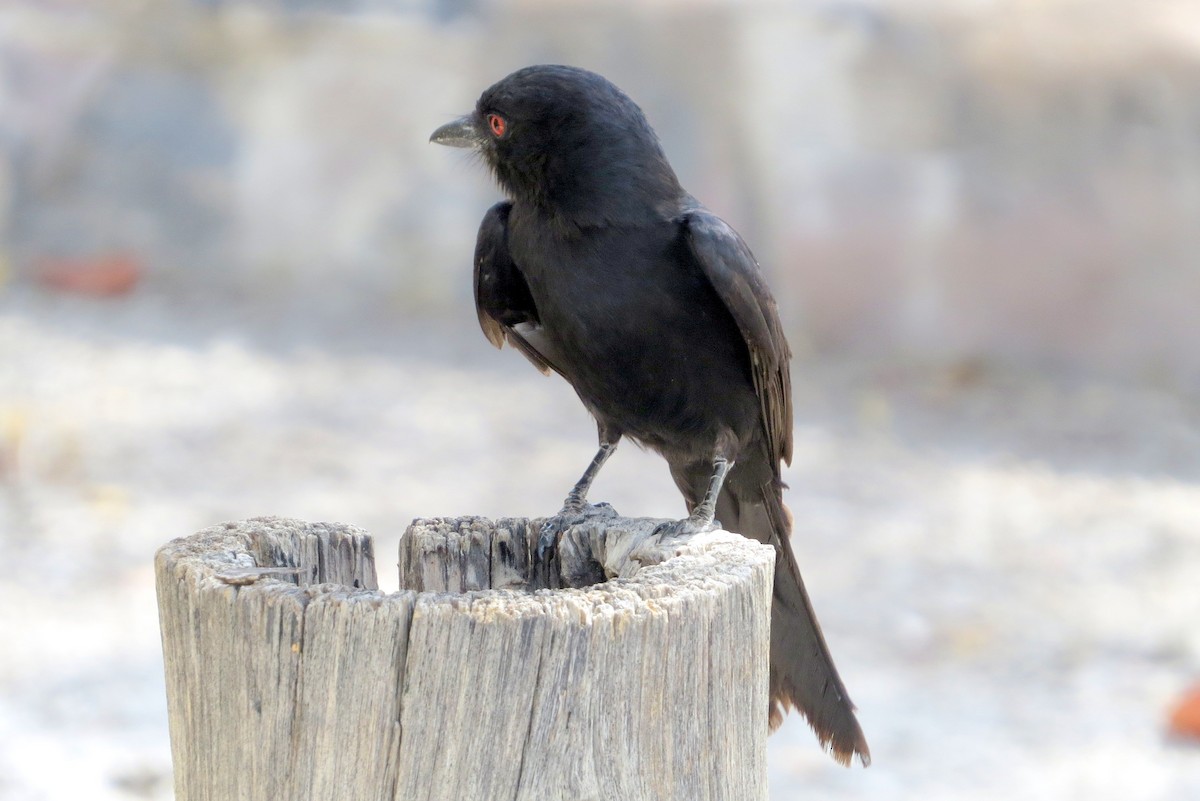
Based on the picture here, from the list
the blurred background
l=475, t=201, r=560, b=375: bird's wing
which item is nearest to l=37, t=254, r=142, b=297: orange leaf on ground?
the blurred background

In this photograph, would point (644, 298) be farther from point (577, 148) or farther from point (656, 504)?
point (656, 504)

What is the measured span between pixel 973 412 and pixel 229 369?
15.8ft

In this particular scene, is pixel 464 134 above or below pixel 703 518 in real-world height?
above

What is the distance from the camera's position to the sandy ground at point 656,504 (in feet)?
15.6

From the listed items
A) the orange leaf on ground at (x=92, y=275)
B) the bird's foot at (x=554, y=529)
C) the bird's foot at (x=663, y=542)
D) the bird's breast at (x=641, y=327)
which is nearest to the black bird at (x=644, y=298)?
the bird's breast at (x=641, y=327)

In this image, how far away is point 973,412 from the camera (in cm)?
820

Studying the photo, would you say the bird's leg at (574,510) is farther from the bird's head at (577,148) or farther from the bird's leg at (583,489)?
the bird's head at (577,148)

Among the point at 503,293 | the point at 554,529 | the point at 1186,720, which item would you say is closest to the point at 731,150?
the point at 1186,720

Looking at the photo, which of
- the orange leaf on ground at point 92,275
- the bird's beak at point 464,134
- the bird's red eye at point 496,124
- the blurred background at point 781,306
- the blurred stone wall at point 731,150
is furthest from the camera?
the orange leaf on ground at point 92,275

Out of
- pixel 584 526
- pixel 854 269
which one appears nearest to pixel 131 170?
pixel 854 269

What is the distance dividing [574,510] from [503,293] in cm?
72

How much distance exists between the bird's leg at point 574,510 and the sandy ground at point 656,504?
1665mm

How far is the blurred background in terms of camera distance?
17.2 ft

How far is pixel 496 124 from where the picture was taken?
3279 mm
